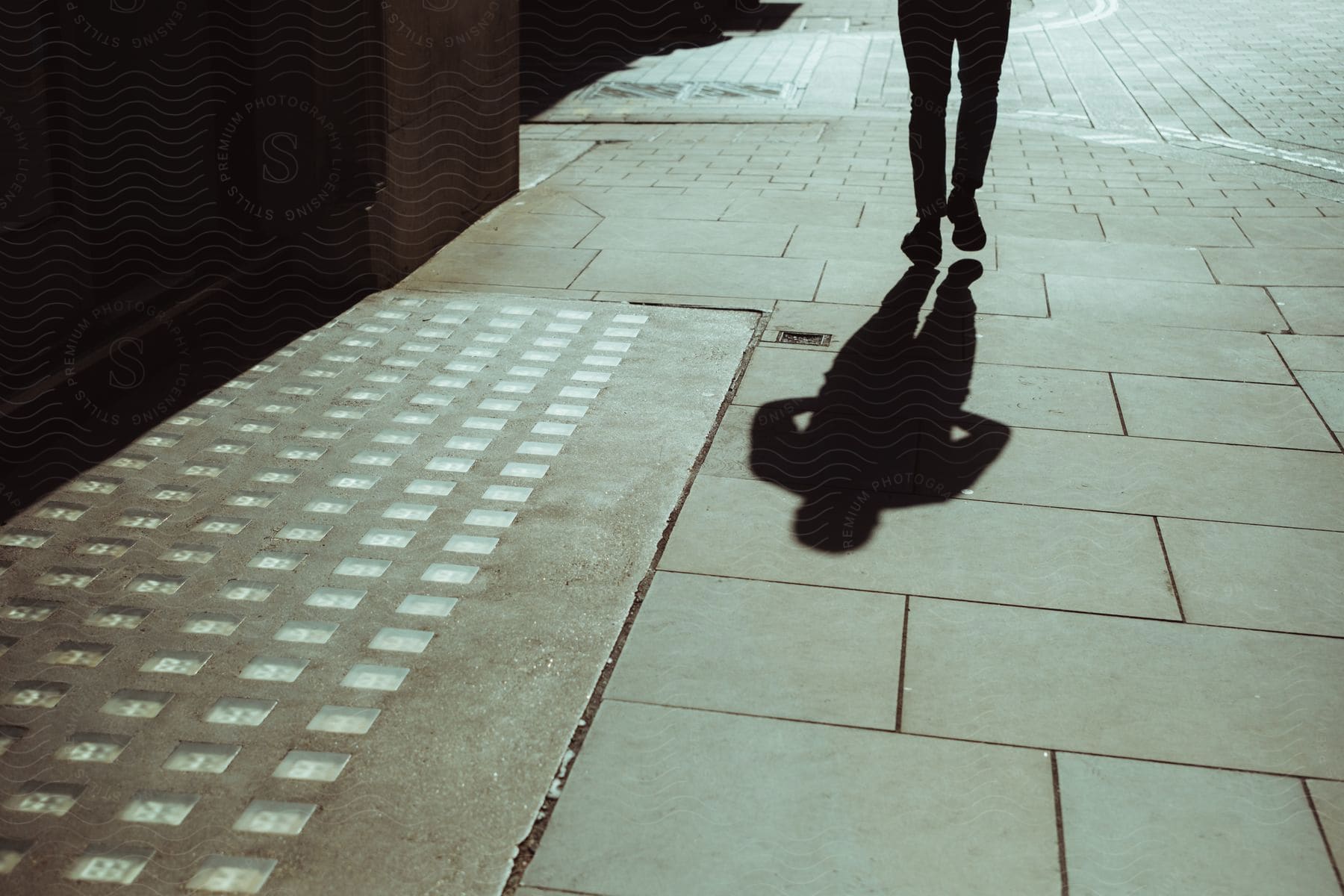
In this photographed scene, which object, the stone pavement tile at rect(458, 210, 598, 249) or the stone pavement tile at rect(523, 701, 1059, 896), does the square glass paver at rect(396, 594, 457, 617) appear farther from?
the stone pavement tile at rect(458, 210, 598, 249)

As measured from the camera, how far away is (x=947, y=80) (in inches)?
239

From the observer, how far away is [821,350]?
545cm

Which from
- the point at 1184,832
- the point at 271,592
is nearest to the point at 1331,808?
the point at 1184,832

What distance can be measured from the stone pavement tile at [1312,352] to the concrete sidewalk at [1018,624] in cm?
2

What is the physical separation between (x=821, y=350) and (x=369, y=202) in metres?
2.38

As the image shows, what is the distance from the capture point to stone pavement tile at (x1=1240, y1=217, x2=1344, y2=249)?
705 centimetres

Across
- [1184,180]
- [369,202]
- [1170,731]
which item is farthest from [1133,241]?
[1170,731]

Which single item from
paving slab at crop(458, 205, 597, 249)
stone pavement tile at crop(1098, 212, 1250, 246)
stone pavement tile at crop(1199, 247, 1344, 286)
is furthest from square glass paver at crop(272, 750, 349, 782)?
stone pavement tile at crop(1098, 212, 1250, 246)

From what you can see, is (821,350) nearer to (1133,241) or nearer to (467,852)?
(1133,241)

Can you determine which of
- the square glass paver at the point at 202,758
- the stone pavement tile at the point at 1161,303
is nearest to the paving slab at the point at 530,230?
the stone pavement tile at the point at 1161,303

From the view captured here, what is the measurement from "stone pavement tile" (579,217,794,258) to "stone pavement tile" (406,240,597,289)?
248 millimetres

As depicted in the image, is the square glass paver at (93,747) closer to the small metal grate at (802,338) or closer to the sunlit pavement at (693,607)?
the sunlit pavement at (693,607)

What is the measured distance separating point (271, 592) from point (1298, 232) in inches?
237

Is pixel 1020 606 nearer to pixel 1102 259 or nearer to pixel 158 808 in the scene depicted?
pixel 158 808
